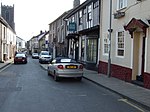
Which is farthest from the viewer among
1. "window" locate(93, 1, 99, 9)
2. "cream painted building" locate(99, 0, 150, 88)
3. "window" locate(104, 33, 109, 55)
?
"window" locate(93, 1, 99, 9)

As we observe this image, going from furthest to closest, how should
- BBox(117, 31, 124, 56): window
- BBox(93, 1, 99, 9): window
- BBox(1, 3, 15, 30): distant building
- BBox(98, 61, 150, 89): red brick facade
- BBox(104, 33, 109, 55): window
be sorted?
BBox(1, 3, 15, 30): distant building, BBox(93, 1, 99, 9): window, BBox(104, 33, 109, 55): window, BBox(117, 31, 124, 56): window, BBox(98, 61, 150, 89): red brick facade

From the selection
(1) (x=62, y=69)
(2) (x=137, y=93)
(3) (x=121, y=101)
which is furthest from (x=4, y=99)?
(1) (x=62, y=69)

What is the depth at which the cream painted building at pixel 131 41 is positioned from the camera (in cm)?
1352

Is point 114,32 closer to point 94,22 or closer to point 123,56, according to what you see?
point 123,56

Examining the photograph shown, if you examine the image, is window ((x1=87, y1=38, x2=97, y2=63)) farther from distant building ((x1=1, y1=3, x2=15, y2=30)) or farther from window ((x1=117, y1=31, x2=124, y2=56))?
distant building ((x1=1, y1=3, x2=15, y2=30))

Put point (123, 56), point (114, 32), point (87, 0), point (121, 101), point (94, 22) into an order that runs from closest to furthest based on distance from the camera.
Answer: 1. point (121, 101)
2. point (123, 56)
3. point (114, 32)
4. point (94, 22)
5. point (87, 0)

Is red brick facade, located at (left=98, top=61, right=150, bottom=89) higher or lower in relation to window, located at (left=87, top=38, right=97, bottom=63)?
lower

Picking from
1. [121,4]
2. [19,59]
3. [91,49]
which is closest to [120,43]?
[121,4]

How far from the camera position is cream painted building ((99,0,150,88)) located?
13516 mm

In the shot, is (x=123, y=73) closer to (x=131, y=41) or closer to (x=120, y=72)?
(x=120, y=72)

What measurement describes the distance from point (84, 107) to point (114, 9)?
34.9 ft

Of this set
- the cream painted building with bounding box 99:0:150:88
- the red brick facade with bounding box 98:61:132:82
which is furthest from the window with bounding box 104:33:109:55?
the cream painted building with bounding box 99:0:150:88

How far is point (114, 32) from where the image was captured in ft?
60.6

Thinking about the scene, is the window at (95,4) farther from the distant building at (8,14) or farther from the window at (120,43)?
the distant building at (8,14)
